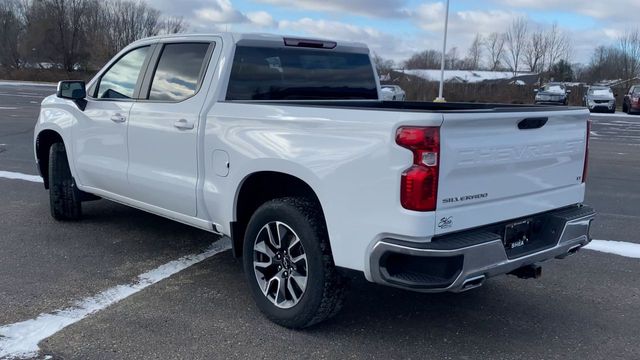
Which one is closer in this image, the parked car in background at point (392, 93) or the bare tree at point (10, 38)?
the parked car in background at point (392, 93)

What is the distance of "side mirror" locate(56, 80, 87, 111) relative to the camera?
19.5 ft

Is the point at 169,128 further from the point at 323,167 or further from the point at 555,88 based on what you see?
the point at 555,88

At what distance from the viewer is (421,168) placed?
129 inches

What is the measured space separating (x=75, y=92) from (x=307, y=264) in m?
3.38

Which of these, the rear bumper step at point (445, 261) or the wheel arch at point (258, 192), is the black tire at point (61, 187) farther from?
the rear bumper step at point (445, 261)

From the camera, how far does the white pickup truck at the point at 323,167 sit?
3354mm

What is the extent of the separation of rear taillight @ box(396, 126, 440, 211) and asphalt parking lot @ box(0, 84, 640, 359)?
3.60 ft

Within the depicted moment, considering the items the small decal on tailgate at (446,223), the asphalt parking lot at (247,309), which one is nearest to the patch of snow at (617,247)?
the asphalt parking lot at (247,309)

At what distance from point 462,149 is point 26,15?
7860 cm

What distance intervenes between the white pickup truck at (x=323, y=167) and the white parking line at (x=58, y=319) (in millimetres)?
565

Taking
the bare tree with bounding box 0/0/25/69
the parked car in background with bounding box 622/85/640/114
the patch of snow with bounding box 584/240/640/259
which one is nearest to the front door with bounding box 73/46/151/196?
the patch of snow with bounding box 584/240/640/259

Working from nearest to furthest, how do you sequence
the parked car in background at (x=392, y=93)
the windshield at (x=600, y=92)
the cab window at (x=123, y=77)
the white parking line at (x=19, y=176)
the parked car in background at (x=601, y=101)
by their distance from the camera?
the cab window at (x=123, y=77)
the white parking line at (x=19, y=176)
the parked car in background at (x=392, y=93)
the parked car in background at (x=601, y=101)
the windshield at (x=600, y=92)

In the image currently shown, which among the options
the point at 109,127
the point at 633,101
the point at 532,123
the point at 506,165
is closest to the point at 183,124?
the point at 109,127

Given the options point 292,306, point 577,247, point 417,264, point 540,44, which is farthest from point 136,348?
point 540,44
